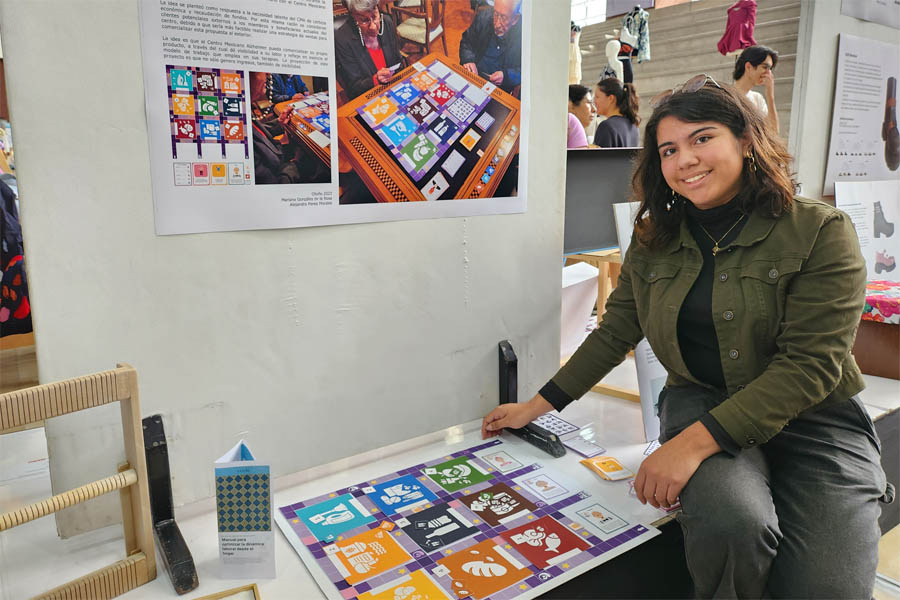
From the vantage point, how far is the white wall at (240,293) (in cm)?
113

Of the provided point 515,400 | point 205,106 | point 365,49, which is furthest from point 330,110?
point 515,400

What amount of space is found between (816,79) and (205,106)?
11.7 feet

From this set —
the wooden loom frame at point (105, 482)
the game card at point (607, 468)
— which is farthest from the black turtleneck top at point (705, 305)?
the wooden loom frame at point (105, 482)

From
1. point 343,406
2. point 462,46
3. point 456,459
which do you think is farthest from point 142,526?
point 462,46

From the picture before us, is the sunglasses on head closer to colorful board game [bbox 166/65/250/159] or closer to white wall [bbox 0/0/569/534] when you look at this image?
white wall [bbox 0/0/569/534]

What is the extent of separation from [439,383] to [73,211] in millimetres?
969

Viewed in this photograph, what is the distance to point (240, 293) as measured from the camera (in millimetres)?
1382

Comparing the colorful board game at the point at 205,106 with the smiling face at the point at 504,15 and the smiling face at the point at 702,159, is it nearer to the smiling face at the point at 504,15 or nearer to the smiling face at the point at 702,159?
the smiling face at the point at 504,15

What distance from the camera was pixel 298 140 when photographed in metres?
1.38

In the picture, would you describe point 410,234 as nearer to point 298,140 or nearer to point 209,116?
point 298,140

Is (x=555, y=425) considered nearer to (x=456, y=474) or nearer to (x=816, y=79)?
(x=456, y=474)

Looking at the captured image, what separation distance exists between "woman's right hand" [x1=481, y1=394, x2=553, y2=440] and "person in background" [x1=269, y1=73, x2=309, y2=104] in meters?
0.91

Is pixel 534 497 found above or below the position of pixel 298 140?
below

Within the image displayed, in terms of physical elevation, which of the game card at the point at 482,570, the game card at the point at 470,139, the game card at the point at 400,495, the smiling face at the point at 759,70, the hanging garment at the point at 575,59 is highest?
the hanging garment at the point at 575,59
